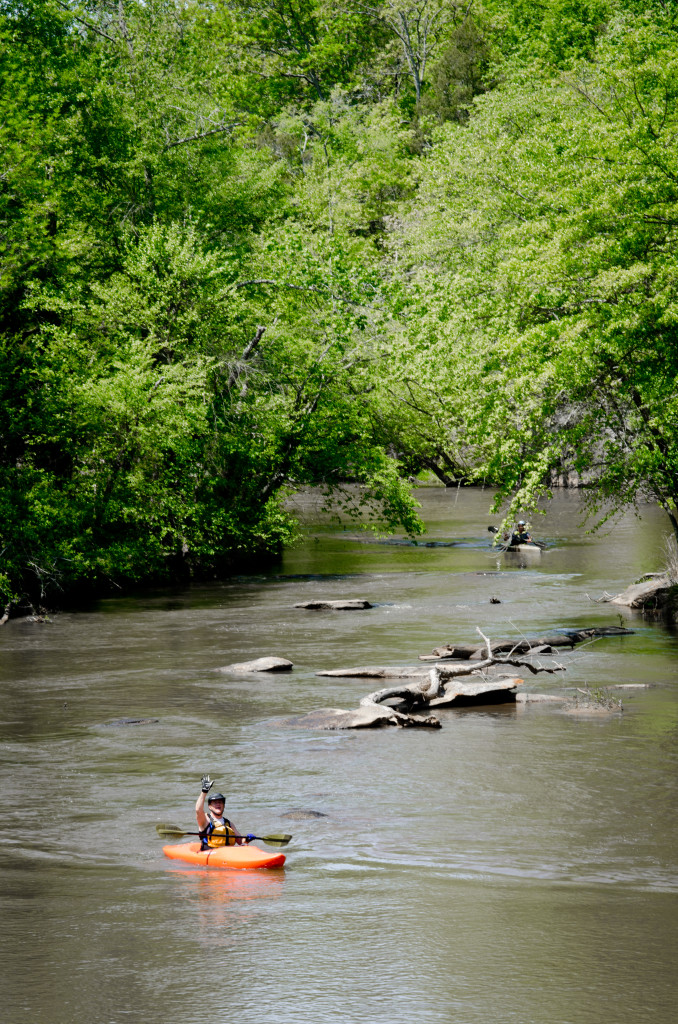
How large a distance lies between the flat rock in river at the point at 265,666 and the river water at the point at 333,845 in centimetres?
36

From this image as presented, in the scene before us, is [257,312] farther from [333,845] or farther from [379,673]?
[333,845]

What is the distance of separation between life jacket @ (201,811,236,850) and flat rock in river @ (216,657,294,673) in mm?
10001

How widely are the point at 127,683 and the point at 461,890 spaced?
1128cm

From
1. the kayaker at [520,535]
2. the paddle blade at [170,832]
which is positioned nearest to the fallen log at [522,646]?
the paddle blade at [170,832]

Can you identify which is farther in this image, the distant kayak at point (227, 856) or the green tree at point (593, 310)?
the green tree at point (593, 310)

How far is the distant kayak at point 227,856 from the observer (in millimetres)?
11797

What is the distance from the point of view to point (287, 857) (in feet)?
40.1

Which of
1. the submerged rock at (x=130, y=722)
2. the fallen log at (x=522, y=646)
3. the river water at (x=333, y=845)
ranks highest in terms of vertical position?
the fallen log at (x=522, y=646)

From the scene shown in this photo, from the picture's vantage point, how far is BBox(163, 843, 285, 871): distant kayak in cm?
1180

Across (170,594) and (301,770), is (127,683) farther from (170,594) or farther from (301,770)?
(170,594)

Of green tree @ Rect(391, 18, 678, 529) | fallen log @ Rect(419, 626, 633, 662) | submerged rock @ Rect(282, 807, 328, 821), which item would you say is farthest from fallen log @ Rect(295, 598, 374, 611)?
submerged rock @ Rect(282, 807, 328, 821)

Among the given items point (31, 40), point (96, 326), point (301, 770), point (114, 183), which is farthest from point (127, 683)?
point (31, 40)

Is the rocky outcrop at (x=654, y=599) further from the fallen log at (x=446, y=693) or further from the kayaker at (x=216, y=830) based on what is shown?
the kayaker at (x=216, y=830)

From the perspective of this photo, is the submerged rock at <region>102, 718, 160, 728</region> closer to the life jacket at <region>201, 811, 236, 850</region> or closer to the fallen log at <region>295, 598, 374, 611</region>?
the life jacket at <region>201, 811, 236, 850</region>
